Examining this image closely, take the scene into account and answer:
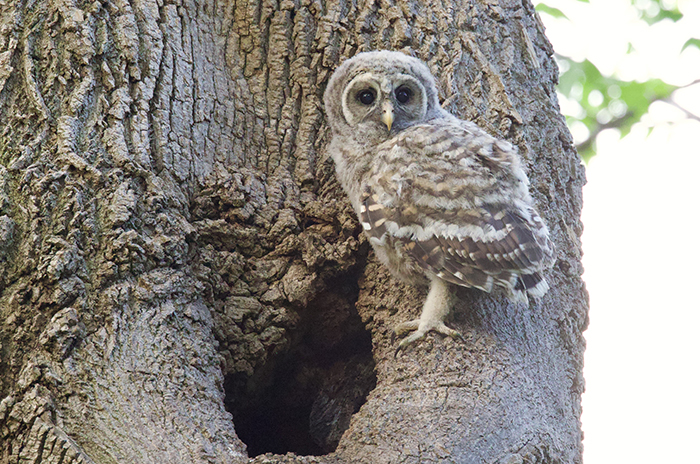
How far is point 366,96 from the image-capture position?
8.74 feet

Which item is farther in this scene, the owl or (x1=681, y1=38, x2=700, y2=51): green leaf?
(x1=681, y1=38, x2=700, y2=51): green leaf

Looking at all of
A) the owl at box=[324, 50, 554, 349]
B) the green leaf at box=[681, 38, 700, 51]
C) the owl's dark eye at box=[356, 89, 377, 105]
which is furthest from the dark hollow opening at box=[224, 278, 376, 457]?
the green leaf at box=[681, 38, 700, 51]

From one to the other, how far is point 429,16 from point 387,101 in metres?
0.46

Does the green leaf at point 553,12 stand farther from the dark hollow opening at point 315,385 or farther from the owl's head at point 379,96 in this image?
the dark hollow opening at point 315,385

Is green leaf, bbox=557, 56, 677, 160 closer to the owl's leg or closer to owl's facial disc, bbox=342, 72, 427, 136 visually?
owl's facial disc, bbox=342, 72, 427, 136

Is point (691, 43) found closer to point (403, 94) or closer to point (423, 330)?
point (403, 94)

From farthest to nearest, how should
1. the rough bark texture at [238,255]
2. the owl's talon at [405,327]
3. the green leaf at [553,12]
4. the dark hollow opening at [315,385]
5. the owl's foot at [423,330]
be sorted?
the green leaf at [553,12] < the dark hollow opening at [315,385] < the owl's talon at [405,327] < the owl's foot at [423,330] < the rough bark texture at [238,255]

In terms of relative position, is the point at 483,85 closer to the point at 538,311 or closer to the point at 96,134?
the point at 538,311

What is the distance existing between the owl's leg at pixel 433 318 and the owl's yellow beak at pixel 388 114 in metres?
0.73

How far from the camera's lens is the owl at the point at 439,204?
204cm

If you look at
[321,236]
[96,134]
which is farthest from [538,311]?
[96,134]

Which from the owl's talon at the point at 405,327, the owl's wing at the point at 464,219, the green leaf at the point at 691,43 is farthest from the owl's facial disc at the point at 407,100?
the green leaf at the point at 691,43

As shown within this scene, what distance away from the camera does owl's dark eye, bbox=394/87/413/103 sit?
8.49 ft

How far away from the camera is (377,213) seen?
7.24 feet
